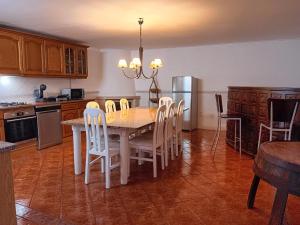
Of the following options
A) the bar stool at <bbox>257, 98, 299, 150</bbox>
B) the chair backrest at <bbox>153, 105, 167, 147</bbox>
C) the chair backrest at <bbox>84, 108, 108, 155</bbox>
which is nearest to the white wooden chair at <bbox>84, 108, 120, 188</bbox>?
the chair backrest at <bbox>84, 108, 108, 155</bbox>

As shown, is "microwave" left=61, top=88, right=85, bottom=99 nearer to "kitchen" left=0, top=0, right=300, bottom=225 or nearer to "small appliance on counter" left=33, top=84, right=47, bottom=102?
"kitchen" left=0, top=0, right=300, bottom=225

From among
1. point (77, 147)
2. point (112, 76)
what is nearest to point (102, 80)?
point (112, 76)

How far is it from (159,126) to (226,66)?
12.0ft

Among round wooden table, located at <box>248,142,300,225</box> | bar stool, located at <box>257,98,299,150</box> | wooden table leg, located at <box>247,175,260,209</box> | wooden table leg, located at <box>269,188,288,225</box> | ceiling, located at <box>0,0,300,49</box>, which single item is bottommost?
wooden table leg, located at <box>247,175,260,209</box>

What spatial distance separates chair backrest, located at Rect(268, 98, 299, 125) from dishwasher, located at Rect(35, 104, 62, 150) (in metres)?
3.76

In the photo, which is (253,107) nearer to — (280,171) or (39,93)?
(280,171)

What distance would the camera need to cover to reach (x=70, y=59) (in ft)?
18.1

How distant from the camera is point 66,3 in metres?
2.94

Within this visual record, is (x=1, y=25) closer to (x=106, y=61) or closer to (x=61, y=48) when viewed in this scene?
(x=61, y=48)

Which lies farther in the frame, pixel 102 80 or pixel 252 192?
pixel 102 80

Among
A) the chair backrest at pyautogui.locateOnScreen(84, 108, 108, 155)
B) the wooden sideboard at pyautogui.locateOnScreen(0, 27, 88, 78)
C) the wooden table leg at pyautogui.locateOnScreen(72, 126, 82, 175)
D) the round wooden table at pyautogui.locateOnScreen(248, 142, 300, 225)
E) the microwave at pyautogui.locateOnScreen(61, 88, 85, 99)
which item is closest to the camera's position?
the round wooden table at pyautogui.locateOnScreen(248, 142, 300, 225)

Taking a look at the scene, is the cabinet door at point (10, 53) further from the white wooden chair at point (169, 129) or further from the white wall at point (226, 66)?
the white wall at point (226, 66)

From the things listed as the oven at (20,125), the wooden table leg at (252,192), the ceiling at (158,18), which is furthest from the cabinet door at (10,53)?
the wooden table leg at (252,192)

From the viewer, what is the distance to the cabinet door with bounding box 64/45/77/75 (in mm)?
5371
